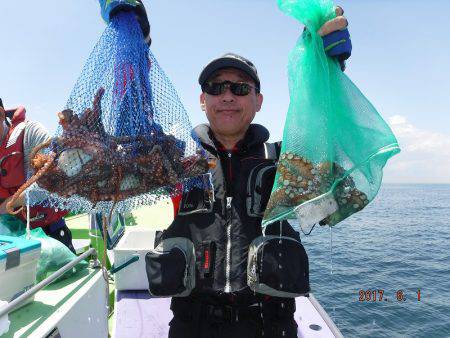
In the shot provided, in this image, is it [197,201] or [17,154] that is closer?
[197,201]

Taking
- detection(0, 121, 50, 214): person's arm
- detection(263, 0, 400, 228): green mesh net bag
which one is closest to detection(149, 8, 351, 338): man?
detection(263, 0, 400, 228): green mesh net bag

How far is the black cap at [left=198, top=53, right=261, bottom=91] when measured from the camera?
2.43 m

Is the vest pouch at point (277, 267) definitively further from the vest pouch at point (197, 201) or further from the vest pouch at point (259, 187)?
the vest pouch at point (197, 201)

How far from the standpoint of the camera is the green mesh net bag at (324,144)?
211 centimetres

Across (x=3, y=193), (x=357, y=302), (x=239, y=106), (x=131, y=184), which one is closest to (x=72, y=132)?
(x=131, y=184)

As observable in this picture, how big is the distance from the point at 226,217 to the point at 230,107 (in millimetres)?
848

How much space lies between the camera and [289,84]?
2369mm

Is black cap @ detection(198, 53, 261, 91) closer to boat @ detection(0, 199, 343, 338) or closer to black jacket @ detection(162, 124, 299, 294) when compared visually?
black jacket @ detection(162, 124, 299, 294)

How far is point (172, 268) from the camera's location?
233 centimetres

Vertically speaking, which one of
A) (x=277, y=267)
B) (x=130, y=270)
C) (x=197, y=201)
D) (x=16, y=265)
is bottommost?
(x=130, y=270)

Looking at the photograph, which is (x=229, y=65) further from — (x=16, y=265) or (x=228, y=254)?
(x=16, y=265)

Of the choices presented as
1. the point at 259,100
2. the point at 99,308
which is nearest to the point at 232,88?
the point at 259,100

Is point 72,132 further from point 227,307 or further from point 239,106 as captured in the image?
point 227,307

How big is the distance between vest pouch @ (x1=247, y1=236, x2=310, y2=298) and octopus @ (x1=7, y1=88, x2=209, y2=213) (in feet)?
2.62
